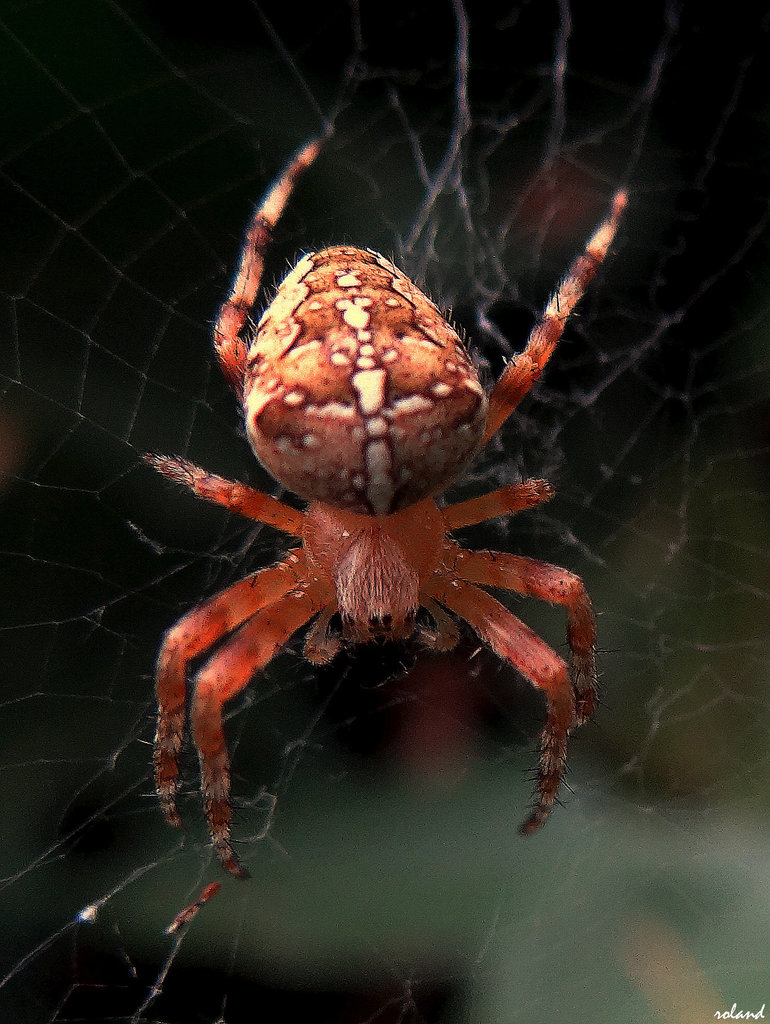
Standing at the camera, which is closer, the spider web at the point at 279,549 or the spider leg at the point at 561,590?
the spider leg at the point at 561,590

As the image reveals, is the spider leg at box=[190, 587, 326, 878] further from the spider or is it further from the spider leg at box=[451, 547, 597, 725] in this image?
the spider leg at box=[451, 547, 597, 725]

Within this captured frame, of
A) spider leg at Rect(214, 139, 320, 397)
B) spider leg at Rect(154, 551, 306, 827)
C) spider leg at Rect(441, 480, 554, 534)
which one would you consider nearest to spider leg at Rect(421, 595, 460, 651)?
spider leg at Rect(441, 480, 554, 534)

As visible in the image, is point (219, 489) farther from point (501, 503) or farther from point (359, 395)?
point (501, 503)

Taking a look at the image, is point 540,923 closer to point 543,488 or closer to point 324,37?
point 543,488

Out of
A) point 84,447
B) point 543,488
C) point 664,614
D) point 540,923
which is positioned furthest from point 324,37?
point 540,923

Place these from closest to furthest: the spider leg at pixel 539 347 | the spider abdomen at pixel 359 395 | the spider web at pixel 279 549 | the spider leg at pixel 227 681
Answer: the spider abdomen at pixel 359 395 → the spider leg at pixel 227 681 → the spider leg at pixel 539 347 → the spider web at pixel 279 549

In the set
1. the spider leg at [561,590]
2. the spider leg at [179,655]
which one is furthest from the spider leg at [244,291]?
the spider leg at [561,590]

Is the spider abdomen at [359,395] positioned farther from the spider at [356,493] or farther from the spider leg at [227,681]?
the spider leg at [227,681]
